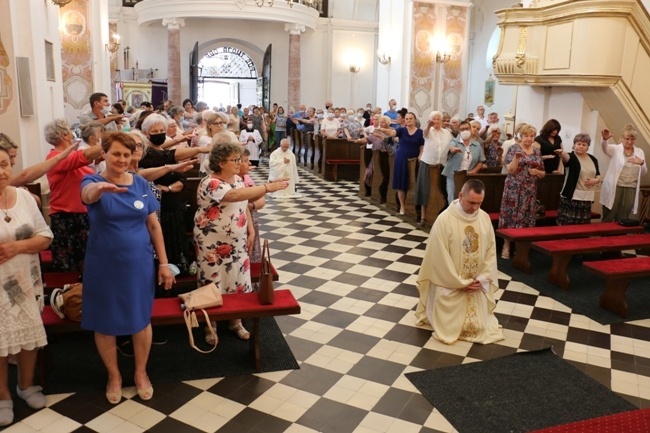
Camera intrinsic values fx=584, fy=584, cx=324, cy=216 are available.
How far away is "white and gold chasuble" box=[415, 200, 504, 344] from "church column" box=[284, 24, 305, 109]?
699 inches

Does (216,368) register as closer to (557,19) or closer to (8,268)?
(8,268)

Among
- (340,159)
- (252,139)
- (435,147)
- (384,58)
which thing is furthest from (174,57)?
(435,147)

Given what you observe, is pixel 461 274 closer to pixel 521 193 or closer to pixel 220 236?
pixel 220 236

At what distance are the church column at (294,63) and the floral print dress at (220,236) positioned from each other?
18160mm

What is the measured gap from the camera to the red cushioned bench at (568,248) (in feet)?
22.0

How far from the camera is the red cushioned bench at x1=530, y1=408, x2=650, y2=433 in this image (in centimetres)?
279

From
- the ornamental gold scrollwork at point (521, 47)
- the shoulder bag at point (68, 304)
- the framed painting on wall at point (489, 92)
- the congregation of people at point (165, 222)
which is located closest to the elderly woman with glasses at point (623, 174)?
the congregation of people at point (165, 222)

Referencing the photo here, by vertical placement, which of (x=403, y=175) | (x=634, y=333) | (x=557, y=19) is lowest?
(x=634, y=333)

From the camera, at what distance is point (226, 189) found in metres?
4.46

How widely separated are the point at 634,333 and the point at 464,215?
2113 millimetres

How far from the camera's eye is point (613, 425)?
284 centimetres

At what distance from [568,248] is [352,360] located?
3243 mm

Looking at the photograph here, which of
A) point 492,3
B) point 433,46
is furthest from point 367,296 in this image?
point 492,3

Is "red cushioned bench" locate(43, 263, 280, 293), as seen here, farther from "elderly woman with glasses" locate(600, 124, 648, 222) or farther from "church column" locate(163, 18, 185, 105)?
"church column" locate(163, 18, 185, 105)
